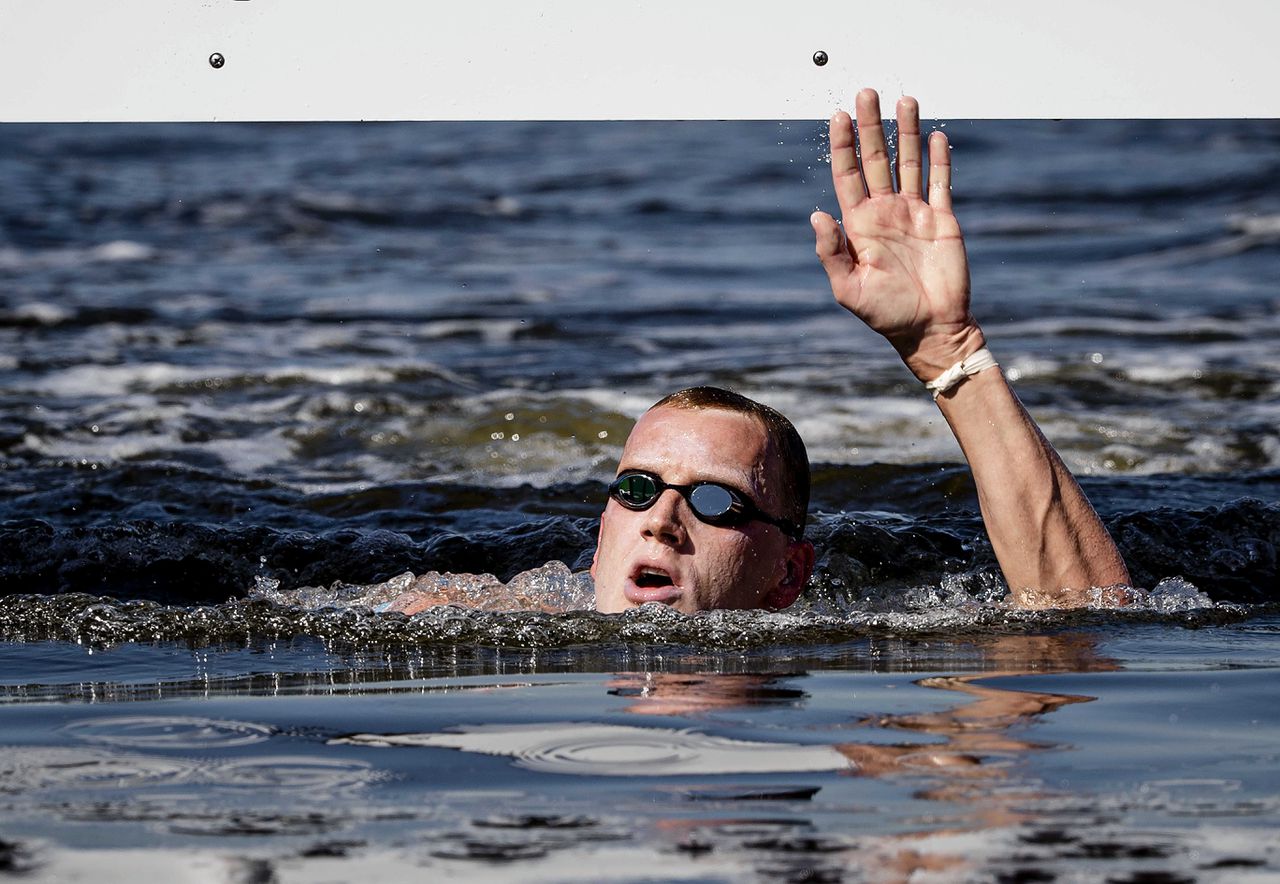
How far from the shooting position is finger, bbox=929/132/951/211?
381 centimetres

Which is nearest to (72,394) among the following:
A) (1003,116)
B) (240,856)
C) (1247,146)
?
(1003,116)

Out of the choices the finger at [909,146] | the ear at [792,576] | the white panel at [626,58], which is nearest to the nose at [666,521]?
the ear at [792,576]

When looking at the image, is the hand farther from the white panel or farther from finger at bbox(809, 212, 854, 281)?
the white panel

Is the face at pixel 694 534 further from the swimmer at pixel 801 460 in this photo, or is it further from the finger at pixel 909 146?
the finger at pixel 909 146

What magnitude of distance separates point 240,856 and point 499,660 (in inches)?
64.8

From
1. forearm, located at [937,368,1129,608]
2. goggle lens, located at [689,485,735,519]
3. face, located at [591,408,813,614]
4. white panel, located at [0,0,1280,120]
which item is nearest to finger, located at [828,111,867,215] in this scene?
forearm, located at [937,368,1129,608]

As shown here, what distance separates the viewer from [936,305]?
12.6 feet

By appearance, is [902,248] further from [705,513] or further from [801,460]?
[705,513]

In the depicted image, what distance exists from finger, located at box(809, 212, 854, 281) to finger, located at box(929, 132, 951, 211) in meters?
0.24

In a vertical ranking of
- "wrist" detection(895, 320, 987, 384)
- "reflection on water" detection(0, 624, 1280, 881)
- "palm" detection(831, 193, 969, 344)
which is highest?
"palm" detection(831, 193, 969, 344)

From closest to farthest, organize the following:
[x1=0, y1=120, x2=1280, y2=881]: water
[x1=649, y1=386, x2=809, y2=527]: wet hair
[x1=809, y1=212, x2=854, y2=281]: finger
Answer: [x1=0, y1=120, x2=1280, y2=881]: water < [x1=809, y1=212, x2=854, y2=281]: finger < [x1=649, y1=386, x2=809, y2=527]: wet hair

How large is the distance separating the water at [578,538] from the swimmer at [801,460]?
18cm

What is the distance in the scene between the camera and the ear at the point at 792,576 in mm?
4141

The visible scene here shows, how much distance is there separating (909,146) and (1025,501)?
0.87 meters
